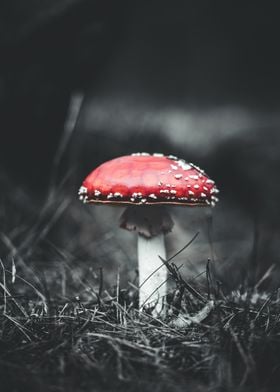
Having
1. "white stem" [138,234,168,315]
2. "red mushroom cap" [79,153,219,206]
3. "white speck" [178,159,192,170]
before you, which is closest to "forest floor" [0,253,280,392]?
"white stem" [138,234,168,315]

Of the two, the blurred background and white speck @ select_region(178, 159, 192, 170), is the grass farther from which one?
the blurred background

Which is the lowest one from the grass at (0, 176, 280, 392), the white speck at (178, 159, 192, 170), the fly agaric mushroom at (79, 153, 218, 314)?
the grass at (0, 176, 280, 392)

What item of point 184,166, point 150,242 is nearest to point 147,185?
point 184,166

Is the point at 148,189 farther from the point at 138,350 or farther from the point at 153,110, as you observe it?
the point at 153,110

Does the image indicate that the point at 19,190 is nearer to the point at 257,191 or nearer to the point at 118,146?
the point at 118,146

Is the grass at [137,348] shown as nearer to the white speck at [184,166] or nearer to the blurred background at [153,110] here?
the white speck at [184,166]

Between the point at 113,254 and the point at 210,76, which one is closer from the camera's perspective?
the point at 113,254

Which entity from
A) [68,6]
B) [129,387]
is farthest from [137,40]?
[129,387]

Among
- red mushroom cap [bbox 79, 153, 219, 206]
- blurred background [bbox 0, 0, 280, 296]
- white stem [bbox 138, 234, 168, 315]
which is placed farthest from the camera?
blurred background [bbox 0, 0, 280, 296]
